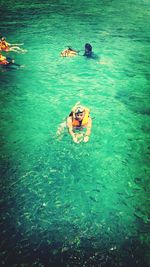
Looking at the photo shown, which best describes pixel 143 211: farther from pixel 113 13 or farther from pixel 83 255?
pixel 113 13

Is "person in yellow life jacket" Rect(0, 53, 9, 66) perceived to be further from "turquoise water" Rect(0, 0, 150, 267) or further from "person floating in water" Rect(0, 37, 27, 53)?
"person floating in water" Rect(0, 37, 27, 53)

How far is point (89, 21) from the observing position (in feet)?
81.6

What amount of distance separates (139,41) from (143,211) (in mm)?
16438

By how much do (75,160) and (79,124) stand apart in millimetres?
1603

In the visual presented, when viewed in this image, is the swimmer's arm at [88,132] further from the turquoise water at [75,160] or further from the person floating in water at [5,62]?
the person floating in water at [5,62]

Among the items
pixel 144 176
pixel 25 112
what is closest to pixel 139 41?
pixel 25 112

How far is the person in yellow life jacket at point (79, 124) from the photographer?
9656mm

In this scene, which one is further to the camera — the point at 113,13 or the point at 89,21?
the point at 113,13

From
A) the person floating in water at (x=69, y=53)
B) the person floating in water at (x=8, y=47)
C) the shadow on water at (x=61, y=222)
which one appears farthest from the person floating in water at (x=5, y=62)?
the shadow on water at (x=61, y=222)

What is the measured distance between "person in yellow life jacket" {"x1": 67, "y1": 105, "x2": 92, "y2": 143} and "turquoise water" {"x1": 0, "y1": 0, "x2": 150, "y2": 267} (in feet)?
1.11

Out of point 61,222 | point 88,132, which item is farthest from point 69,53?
point 61,222

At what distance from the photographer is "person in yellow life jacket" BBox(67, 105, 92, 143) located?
31.7 ft

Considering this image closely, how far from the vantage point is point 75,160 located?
9.35 metres

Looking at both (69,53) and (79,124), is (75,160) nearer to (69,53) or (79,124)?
(79,124)
